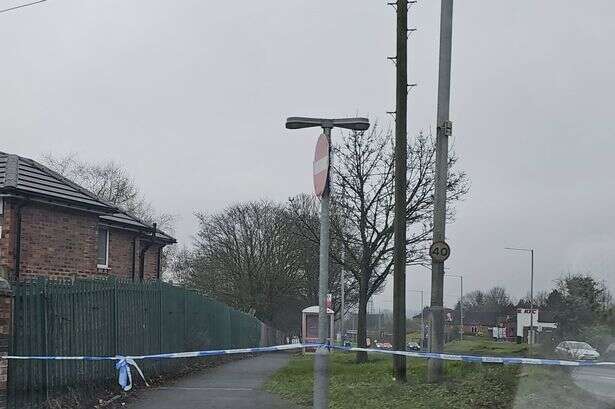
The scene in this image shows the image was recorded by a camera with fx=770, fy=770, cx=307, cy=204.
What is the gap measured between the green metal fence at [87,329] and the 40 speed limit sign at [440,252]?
565 cm

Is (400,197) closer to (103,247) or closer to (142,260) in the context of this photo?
(103,247)

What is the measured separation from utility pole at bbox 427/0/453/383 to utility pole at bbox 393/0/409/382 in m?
1.29

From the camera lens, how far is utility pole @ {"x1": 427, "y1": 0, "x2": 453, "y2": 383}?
13602 mm

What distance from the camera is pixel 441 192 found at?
45.8ft

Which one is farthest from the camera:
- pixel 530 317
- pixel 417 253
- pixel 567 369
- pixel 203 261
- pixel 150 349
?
pixel 203 261

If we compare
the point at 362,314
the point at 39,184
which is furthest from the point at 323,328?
the point at 362,314

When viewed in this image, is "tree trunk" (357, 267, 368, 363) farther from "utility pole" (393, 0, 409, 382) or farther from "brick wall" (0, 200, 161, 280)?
"brick wall" (0, 200, 161, 280)

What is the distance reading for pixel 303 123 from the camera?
6715 millimetres

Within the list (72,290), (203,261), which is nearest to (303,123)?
(72,290)

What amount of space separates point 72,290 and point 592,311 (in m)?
24.9

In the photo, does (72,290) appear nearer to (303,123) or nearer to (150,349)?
(150,349)

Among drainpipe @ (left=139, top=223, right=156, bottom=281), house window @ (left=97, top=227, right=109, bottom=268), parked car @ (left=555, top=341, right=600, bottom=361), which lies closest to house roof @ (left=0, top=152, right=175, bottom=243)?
house window @ (left=97, top=227, right=109, bottom=268)

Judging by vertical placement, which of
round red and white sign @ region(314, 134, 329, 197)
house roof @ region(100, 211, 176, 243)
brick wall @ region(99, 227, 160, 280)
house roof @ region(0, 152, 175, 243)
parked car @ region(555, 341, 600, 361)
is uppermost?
house roof @ region(0, 152, 175, 243)

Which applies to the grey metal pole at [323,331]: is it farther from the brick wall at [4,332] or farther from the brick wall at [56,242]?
the brick wall at [56,242]
